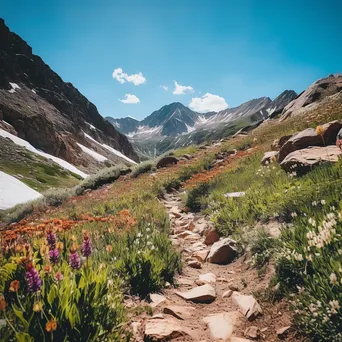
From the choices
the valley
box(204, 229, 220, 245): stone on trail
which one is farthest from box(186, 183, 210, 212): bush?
box(204, 229, 220, 245): stone on trail

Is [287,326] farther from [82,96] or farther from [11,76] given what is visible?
[82,96]

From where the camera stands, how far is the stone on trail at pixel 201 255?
19.2 ft

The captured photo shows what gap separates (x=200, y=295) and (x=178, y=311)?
0.61 m

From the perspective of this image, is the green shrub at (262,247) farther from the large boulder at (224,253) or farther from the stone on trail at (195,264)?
the stone on trail at (195,264)

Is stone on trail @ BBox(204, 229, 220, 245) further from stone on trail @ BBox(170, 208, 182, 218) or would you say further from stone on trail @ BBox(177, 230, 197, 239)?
stone on trail @ BBox(170, 208, 182, 218)

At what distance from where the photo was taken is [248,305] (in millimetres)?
3605

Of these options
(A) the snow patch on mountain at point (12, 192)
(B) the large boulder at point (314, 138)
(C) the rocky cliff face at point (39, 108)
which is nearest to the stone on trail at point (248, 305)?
(B) the large boulder at point (314, 138)

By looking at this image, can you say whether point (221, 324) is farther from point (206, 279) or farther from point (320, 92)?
point (320, 92)

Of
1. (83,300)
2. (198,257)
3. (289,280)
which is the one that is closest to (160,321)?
(83,300)

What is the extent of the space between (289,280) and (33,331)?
305cm

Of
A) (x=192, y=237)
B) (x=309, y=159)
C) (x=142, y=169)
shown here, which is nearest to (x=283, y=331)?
(x=192, y=237)

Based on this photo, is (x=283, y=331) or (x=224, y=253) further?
(x=224, y=253)

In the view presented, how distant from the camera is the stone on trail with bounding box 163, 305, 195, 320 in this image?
3574mm

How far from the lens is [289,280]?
3.60m
